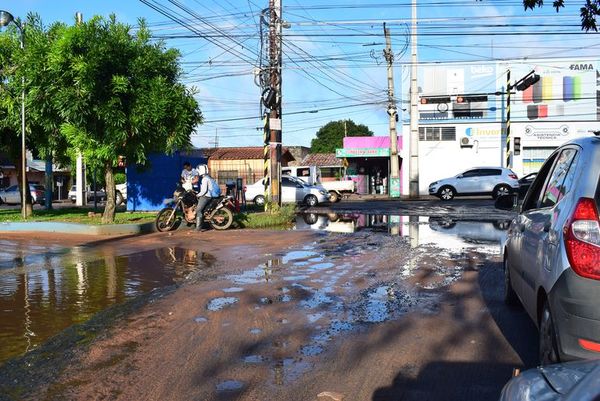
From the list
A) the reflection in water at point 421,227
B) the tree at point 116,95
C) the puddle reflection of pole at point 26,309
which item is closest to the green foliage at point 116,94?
the tree at point 116,95

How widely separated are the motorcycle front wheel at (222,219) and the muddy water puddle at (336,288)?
9.48 ft

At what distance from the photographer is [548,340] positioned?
13.3 ft

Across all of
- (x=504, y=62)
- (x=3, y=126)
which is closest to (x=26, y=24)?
(x=3, y=126)

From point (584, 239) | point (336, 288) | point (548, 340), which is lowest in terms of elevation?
point (336, 288)

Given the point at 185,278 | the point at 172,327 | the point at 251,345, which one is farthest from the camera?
the point at 185,278

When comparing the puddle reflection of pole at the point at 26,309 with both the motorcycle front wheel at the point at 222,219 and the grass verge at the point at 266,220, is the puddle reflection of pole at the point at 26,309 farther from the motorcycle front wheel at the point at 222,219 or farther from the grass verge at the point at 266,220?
the grass verge at the point at 266,220

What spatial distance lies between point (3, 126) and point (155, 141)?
17.9ft

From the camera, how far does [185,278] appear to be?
858 centimetres

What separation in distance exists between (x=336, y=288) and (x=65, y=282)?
3881 mm

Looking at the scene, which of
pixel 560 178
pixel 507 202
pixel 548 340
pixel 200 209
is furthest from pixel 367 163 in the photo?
pixel 548 340

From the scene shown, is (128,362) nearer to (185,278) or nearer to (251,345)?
(251,345)

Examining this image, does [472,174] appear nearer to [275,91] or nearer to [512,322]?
[275,91]

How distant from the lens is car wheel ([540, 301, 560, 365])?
3.88 meters

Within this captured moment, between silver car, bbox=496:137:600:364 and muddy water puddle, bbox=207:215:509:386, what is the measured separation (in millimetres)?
1822
